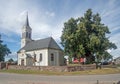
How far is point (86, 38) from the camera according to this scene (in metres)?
42.5

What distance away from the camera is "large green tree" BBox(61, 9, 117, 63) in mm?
41281

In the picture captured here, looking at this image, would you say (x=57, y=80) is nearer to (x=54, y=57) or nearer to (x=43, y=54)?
(x=43, y=54)

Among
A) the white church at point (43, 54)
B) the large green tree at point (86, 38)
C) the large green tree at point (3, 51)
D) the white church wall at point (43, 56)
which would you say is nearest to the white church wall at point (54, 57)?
the white church at point (43, 54)

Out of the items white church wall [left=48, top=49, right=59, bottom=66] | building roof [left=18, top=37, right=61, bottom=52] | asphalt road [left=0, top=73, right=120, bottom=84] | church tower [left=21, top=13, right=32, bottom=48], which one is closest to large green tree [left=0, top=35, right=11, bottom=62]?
church tower [left=21, top=13, right=32, bottom=48]

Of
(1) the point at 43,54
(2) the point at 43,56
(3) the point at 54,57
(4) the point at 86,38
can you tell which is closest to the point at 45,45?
(1) the point at 43,54

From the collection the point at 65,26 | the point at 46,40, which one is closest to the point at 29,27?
the point at 46,40

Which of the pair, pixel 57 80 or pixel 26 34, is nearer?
pixel 57 80

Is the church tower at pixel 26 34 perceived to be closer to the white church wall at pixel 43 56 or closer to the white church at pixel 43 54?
the white church at pixel 43 54

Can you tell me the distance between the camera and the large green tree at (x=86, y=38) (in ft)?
135

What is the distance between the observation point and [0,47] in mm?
71875

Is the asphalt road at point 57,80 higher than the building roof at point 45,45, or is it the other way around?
the building roof at point 45,45

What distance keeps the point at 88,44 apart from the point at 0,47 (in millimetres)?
43381

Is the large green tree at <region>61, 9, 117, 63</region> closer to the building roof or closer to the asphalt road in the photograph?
the building roof

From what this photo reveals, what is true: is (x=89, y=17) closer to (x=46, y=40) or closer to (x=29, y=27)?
(x=46, y=40)
